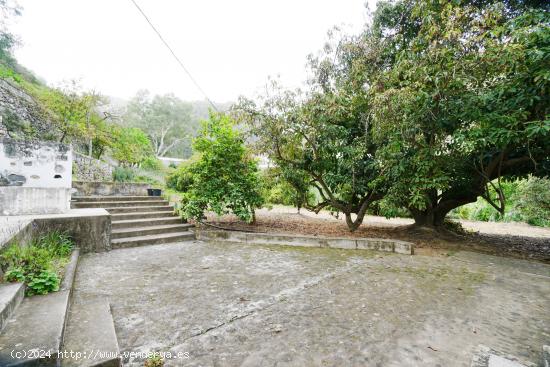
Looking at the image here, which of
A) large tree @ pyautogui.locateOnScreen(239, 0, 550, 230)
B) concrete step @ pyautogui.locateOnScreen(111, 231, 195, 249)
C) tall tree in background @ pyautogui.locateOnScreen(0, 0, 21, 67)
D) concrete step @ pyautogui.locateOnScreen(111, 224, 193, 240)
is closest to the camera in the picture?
large tree @ pyautogui.locateOnScreen(239, 0, 550, 230)

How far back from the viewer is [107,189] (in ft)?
29.7

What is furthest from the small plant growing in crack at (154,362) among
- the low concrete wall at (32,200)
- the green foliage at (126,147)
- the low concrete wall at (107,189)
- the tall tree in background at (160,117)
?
the tall tree in background at (160,117)

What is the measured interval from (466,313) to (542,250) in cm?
618

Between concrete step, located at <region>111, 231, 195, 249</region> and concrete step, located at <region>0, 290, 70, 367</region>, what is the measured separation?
313 cm

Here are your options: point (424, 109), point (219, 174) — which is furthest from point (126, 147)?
point (424, 109)

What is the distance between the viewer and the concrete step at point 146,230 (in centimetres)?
601

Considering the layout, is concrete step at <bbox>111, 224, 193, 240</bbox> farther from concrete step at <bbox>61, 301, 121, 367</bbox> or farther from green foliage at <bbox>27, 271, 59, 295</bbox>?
A: concrete step at <bbox>61, 301, 121, 367</bbox>

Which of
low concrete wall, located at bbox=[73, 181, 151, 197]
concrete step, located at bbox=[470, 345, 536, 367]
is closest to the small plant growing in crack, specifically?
concrete step, located at bbox=[470, 345, 536, 367]

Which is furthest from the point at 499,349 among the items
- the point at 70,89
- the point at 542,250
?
the point at 70,89

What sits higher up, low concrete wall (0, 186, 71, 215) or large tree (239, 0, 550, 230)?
large tree (239, 0, 550, 230)

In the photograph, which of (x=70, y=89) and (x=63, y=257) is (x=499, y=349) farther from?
(x=70, y=89)

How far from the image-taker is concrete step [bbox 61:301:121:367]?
196cm

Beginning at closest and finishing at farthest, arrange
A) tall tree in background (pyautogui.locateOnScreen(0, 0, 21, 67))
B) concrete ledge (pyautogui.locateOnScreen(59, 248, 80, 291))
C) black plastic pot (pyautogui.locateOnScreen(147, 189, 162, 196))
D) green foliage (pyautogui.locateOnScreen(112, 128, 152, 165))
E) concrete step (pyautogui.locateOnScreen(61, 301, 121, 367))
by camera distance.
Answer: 1. concrete step (pyautogui.locateOnScreen(61, 301, 121, 367))
2. concrete ledge (pyautogui.locateOnScreen(59, 248, 80, 291))
3. black plastic pot (pyautogui.locateOnScreen(147, 189, 162, 196))
4. green foliage (pyautogui.locateOnScreen(112, 128, 152, 165))
5. tall tree in background (pyautogui.locateOnScreen(0, 0, 21, 67))

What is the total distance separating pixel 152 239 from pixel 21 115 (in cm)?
1227
